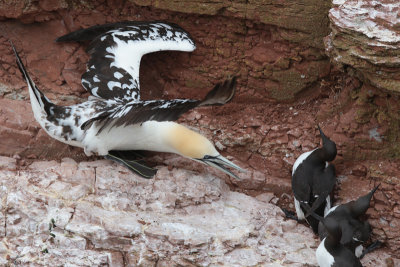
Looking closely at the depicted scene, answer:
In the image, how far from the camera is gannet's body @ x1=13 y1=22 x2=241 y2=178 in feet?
19.5

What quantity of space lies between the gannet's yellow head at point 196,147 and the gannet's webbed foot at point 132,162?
36 cm

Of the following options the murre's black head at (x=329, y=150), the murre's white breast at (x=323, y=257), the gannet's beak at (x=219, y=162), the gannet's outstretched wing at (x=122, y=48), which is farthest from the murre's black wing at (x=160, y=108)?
the murre's white breast at (x=323, y=257)

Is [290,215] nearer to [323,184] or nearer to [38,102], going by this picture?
[323,184]

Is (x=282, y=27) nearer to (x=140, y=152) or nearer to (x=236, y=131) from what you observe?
(x=236, y=131)

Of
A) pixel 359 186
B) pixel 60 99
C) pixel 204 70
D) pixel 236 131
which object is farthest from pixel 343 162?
pixel 60 99

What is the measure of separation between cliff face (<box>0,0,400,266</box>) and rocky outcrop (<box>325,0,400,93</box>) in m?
0.01

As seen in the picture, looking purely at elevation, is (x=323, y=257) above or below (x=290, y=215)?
above

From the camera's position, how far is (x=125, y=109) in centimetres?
605

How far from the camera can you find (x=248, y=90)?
734cm

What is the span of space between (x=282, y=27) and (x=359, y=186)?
1.83 meters

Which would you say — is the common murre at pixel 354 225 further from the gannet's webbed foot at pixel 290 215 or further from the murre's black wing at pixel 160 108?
the murre's black wing at pixel 160 108

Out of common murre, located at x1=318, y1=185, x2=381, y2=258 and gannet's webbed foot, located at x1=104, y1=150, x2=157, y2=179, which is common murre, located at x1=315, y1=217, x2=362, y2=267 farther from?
gannet's webbed foot, located at x1=104, y1=150, x2=157, y2=179

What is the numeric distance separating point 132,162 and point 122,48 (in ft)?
4.57

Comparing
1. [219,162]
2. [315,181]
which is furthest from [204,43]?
[315,181]
